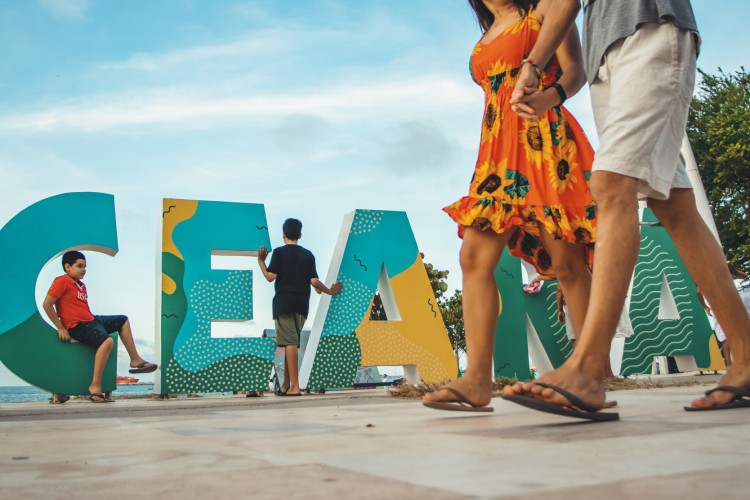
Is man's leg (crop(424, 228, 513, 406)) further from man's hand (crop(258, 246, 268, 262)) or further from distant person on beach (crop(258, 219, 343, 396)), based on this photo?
man's hand (crop(258, 246, 268, 262))

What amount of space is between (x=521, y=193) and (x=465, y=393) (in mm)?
884

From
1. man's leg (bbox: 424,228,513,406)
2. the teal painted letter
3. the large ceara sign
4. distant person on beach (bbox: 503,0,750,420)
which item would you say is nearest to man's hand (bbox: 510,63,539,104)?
distant person on beach (bbox: 503,0,750,420)

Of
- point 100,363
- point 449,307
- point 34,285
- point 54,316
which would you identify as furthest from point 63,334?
point 449,307

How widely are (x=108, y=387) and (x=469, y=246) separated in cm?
531

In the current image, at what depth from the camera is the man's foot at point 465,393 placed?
2.92m

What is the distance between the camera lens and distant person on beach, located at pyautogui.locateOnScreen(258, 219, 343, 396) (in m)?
7.59

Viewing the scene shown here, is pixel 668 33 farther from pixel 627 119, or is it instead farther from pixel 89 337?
pixel 89 337

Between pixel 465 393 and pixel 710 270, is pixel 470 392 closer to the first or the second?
pixel 465 393

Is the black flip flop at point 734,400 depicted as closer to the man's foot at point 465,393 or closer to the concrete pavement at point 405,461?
the concrete pavement at point 405,461

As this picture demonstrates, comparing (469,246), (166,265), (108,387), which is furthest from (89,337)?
(469,246)

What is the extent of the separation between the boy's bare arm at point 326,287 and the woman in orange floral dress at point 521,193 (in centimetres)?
469

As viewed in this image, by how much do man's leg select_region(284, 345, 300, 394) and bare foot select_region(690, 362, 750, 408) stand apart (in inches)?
201

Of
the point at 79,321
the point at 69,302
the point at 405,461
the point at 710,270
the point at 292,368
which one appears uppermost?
the point at 69,302

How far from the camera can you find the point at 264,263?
7.91m
